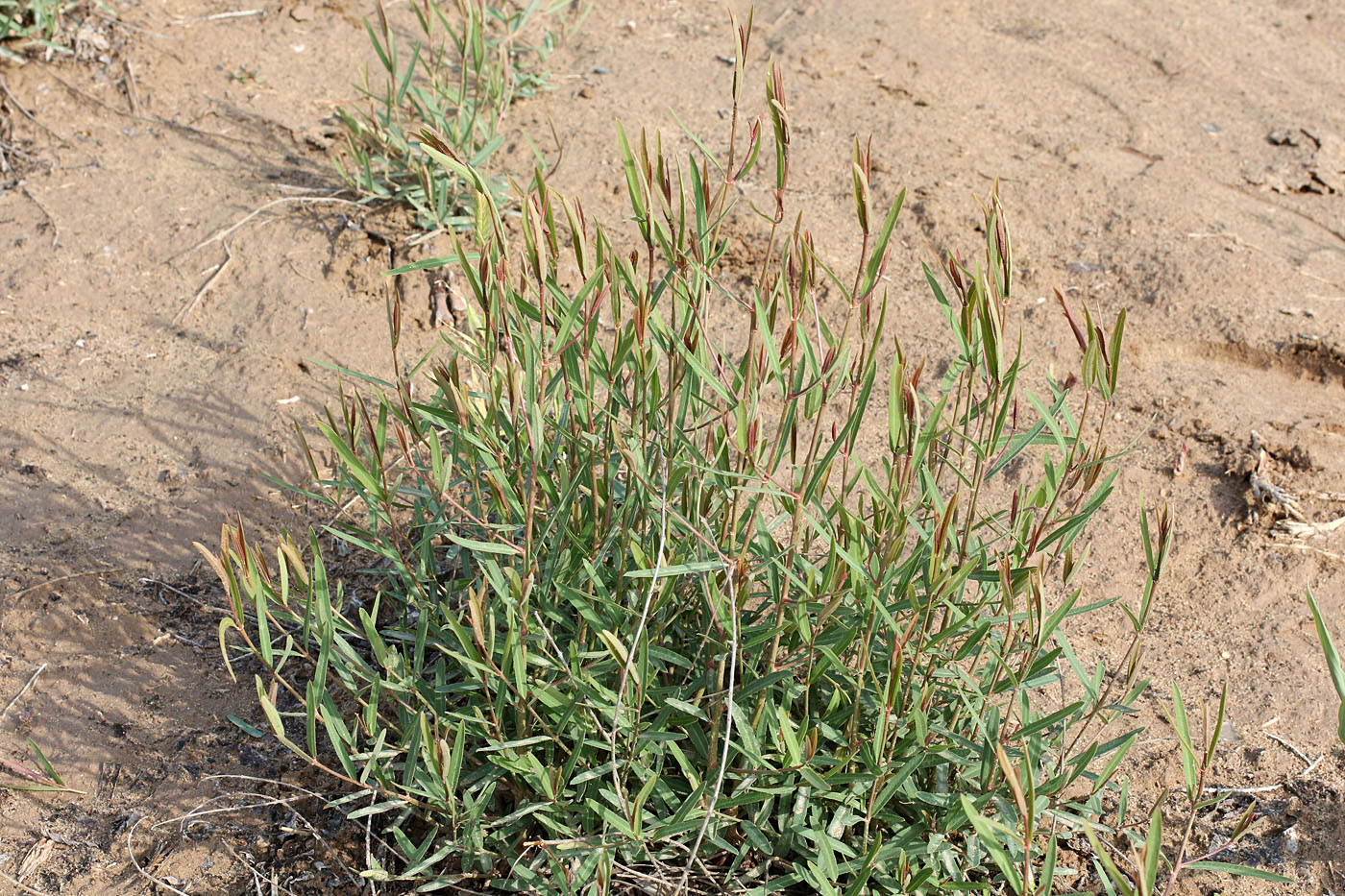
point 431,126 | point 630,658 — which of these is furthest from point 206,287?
point 630,658

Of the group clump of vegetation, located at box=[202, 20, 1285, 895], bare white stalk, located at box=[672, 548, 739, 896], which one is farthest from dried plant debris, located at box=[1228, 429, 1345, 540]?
bare white stalk, located at box=[672, 548, 739, 896]

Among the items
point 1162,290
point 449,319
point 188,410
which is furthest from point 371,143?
point 1162,290

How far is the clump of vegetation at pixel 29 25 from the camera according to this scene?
3.51 m

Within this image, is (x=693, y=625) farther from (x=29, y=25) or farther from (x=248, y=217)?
(x=29, y=25)

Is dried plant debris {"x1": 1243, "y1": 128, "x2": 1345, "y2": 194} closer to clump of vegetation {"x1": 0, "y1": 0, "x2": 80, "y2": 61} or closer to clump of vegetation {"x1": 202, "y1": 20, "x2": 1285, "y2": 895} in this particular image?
clump of vegetation {"x1": 202, "y1": 20, "x2": 1285, "y2": 895}

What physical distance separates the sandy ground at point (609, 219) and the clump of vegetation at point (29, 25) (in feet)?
0.36

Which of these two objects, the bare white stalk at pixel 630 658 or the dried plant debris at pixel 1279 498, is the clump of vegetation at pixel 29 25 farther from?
Answer: the dried plant debris at pixel 1279 498

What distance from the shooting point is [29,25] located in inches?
144

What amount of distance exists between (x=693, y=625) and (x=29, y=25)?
11.0ft

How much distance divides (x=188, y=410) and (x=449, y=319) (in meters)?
0.69

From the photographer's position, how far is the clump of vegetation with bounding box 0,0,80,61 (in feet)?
11.5

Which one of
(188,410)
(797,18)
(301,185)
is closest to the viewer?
(188,410)

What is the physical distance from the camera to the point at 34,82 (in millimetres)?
3572

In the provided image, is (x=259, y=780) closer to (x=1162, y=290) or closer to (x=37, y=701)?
(x=37, y=701)
